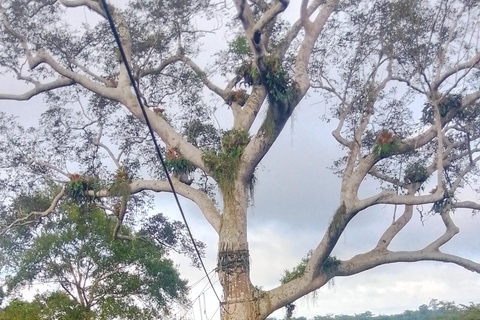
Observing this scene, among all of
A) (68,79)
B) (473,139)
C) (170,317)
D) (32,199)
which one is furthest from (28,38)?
(473,139)

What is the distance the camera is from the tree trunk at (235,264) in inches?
426

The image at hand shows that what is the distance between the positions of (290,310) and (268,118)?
353 cm

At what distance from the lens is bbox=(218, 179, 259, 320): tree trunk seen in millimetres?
10820

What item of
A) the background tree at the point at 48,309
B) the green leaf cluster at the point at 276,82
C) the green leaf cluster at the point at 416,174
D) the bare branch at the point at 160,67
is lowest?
the background tree at the point at 48,309

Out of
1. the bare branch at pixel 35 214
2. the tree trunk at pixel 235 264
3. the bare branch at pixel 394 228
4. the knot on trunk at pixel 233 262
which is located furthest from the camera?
the bare branch at pixel 35 214

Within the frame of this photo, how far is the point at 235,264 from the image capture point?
10938 millimetres

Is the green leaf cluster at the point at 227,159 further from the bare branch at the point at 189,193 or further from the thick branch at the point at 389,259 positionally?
the thick branch at the point at 389,259

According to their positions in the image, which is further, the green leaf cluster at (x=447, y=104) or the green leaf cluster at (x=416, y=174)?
the green leaf cluster at (x=416, y=174)

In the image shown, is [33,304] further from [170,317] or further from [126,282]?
[170,317]

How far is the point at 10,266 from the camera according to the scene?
1689 centimetres

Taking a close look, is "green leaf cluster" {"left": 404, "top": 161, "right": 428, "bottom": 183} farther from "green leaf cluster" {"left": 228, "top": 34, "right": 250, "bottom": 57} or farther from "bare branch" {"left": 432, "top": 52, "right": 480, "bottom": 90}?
"green leaf cluster" {"left": 228, "top": 34, "right": 250, "bottom": 57}

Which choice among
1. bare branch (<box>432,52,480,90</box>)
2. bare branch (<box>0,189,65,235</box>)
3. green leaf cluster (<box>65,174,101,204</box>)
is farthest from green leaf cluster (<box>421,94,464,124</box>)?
bare branch (<box>0,189,65,235</box>)

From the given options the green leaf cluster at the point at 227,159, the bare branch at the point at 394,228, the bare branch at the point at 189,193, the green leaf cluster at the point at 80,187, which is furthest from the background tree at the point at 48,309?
the bare branch at the point at 394,228

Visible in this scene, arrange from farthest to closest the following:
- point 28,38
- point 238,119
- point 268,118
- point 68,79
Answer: point 28,38, point 68,79, point 238,119, point 268,118
